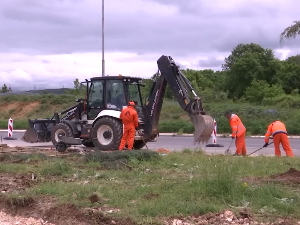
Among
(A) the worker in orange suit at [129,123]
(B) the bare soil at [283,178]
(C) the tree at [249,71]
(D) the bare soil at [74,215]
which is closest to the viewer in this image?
(D) the bare soil at [74,215]

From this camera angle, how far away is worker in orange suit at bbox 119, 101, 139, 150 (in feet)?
48.9

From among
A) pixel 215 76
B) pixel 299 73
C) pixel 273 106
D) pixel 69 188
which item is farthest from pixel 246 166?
pixel 215 76

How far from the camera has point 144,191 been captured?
340 inches

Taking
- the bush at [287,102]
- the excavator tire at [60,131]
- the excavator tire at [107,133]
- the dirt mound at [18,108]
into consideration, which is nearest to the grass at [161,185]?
the excavator tire at [107,133]

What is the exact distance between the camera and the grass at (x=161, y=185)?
7449 millimetres

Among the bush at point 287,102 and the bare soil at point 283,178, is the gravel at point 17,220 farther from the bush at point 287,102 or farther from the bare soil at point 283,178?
the bush at point 287,102

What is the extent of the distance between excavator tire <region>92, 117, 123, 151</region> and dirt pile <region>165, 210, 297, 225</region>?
8.57 metres

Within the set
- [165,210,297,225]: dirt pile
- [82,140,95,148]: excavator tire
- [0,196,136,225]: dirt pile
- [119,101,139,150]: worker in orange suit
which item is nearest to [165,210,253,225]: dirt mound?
[165,210,297,225]: dirt pile

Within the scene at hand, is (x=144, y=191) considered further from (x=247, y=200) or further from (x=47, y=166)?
(x=47, y=166)

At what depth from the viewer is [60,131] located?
1658cm

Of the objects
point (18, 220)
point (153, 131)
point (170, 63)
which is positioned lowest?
point (18, 220)

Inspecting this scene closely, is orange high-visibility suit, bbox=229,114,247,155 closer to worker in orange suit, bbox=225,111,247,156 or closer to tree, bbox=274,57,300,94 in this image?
worker in orange suit, bbox=225,111,247,156

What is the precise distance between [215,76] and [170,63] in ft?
190

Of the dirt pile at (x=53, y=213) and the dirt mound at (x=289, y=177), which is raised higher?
the dirt mound at (x=289, y=177)
